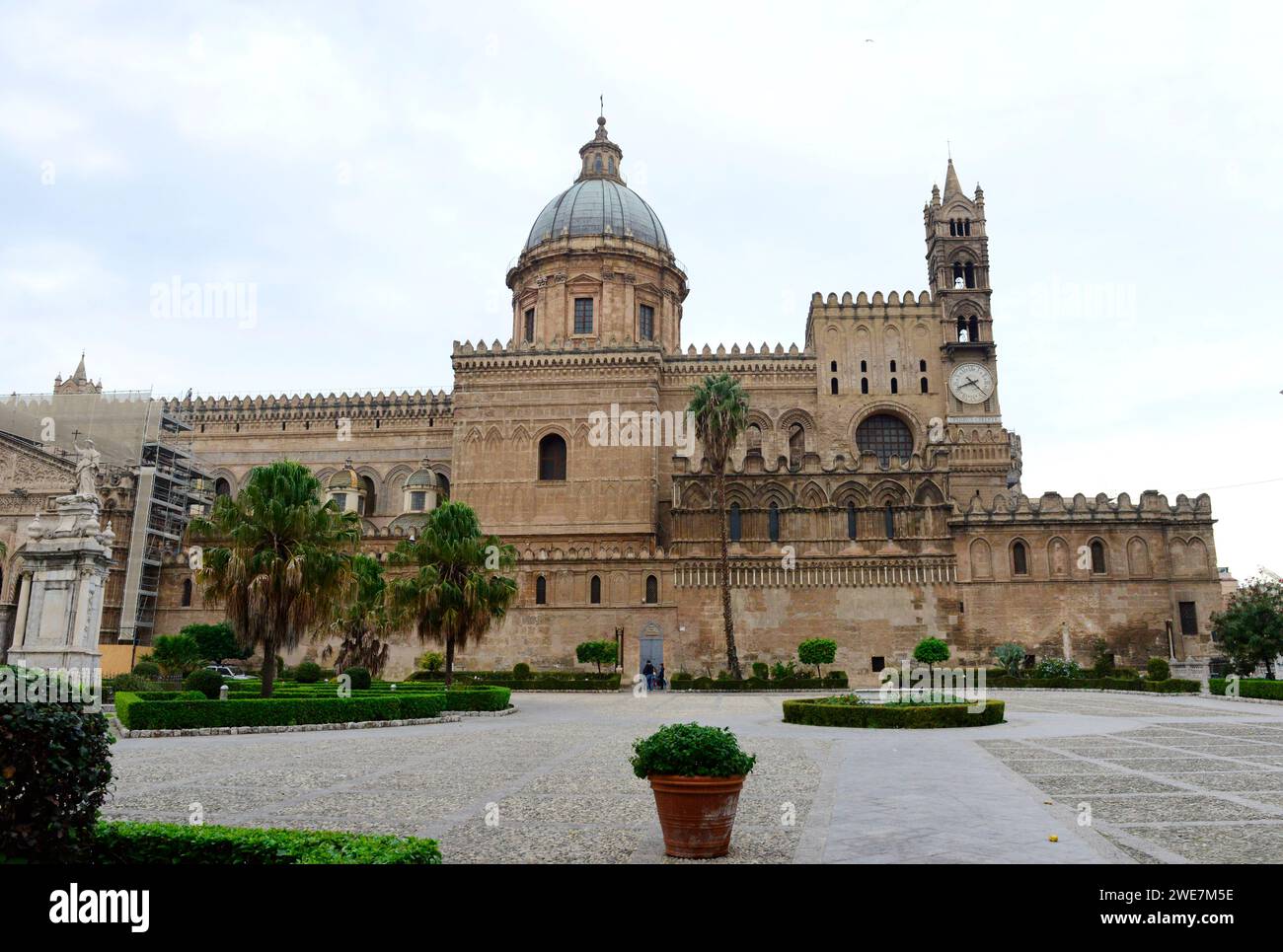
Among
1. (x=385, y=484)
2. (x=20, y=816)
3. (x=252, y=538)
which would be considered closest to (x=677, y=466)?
(x=385, y=484)

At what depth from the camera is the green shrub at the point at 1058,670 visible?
3553 centimetres

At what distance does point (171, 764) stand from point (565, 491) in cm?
3285

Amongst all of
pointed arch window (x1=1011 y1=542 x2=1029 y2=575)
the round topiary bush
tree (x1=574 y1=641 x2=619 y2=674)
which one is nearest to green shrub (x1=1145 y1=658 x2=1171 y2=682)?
pointed arch window (x1=1011 y1=542 x2=1029 y2=575)

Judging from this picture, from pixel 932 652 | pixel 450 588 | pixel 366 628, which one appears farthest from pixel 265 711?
pixel 932 652

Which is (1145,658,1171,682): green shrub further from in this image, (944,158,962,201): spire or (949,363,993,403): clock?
(944,158,962,201): spire

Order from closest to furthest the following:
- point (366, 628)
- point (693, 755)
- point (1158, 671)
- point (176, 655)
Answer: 1. point (693, 755)
2. point (176, 655)
3. point (1158, 671)
4. point (366, 628)

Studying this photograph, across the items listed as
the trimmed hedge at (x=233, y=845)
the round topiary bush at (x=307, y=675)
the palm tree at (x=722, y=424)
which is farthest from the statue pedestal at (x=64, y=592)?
the palm tree at (x=722, y=424)

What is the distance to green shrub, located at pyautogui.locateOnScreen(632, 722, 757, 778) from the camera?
7.17 metres

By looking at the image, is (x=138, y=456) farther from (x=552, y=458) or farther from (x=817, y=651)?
(x=817, y=651)

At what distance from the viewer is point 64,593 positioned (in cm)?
1991

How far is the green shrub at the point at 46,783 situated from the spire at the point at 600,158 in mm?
55725

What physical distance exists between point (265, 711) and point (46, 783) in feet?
49.6

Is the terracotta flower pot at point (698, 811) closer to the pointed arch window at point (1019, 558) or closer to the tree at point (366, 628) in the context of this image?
the tree at point (366, 628)
